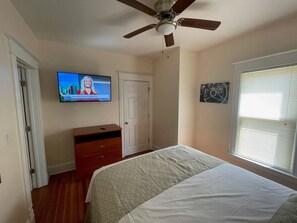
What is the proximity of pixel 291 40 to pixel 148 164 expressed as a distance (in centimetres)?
239

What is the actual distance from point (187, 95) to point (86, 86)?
6.73ft

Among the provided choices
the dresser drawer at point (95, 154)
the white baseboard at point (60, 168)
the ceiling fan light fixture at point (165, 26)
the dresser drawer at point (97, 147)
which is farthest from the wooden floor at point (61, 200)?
the ceiling fan light fixture at point (165, 26)

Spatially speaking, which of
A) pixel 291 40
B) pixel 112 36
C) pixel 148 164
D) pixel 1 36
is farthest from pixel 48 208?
pixel 291 40

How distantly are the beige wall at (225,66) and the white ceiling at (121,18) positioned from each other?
0.54ft

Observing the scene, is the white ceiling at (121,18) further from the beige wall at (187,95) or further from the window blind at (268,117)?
the window blind at (268,117)

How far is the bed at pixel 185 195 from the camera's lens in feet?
2.95

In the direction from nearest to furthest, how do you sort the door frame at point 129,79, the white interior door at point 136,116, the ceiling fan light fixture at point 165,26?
the ceiling fan light fixture at point 165,26 < the door frame at point 129,79 < the white interior door at point 136,116

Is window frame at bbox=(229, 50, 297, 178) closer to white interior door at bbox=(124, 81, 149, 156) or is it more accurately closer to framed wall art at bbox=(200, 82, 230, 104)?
framed wall art at bbox=(200, 82, 230, 104)

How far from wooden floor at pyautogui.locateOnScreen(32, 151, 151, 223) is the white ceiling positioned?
247cm

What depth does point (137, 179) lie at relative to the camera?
1289mm

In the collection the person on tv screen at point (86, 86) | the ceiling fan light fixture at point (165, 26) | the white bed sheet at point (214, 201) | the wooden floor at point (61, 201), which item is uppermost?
the ceiling fan light fixture at point (165, 26)

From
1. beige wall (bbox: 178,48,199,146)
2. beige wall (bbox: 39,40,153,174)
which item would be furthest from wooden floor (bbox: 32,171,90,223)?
beige wall (bbox: 178,48,199,146)

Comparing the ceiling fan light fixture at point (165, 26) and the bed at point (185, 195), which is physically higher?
the ceiling fan light fixture at point (165, 26)

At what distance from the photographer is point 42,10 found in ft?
5.11
